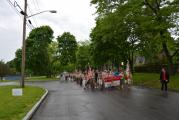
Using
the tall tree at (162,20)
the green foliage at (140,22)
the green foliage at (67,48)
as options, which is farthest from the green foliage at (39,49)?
the tall tree at (162,20)

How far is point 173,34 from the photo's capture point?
4666 centimetres

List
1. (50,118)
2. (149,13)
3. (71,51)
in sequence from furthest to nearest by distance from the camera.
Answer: (71,51) → (149,13) → (50,118)

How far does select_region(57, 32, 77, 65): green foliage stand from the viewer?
130m

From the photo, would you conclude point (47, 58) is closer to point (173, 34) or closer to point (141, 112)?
point (173, 34)

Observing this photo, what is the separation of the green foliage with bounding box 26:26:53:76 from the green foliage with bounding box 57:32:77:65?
16.8 metres

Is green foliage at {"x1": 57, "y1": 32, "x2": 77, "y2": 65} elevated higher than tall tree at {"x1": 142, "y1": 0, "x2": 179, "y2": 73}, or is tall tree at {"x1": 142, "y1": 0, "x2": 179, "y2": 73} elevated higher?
green foliage at {"x1": 57, "y1": 32, "x2": 77, "y2": 65}

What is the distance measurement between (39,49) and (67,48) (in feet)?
81.4

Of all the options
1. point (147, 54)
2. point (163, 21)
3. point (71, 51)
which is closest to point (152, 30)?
point (163, 21)

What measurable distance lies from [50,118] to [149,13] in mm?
33676

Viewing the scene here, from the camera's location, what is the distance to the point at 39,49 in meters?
107

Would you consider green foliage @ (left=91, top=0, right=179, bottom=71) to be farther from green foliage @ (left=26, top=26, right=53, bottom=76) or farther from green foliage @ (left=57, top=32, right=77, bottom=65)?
green foliage @ (left=57, top=32, right=77, bottom=65)

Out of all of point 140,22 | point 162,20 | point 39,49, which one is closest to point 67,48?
point 39,49

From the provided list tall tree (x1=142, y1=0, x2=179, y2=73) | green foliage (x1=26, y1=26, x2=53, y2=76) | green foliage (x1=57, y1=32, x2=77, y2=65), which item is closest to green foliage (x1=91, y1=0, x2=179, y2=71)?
tall tree (x1=142, y1=0, x2=179, y2=73)

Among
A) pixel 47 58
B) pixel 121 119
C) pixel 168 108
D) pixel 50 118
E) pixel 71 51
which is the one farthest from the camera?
pixel 71 51
